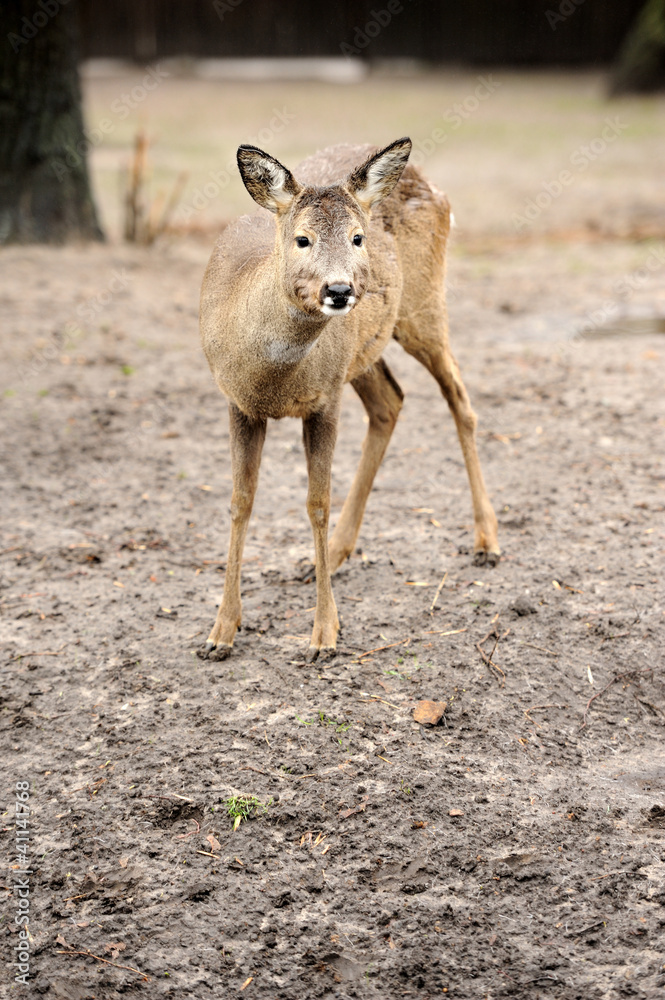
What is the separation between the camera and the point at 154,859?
10.1 feet

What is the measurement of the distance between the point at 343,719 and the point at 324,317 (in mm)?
1502

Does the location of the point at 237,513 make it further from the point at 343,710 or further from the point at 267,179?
the point at 267,179

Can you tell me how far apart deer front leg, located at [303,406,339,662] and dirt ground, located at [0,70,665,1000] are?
0.36 feet

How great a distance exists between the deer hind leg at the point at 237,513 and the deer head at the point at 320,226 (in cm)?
70

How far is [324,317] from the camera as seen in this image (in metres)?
3.47

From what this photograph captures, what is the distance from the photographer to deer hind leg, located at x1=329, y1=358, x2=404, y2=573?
4746 mm

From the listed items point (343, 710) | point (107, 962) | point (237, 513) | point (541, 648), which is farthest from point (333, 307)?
point (107, 962)

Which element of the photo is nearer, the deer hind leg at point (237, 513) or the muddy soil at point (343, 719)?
the muddy soil at point (343, 719)

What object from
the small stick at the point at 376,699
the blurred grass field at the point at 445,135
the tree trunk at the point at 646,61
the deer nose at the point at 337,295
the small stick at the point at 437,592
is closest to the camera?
the deer nose at the point at 337,295

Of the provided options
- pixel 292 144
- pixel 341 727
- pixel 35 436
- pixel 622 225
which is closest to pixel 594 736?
pixel 341 727

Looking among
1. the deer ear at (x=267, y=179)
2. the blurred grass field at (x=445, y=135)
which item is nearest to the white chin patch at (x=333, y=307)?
the deer ear at (x=267, y=179)

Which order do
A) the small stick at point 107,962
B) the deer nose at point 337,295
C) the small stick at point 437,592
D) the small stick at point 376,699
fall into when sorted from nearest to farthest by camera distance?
the small stick at point 107,962
the deer nose at point 337,295
the small stick at point 376,699
the small stick at point 437,592

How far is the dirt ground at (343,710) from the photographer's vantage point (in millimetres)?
2826

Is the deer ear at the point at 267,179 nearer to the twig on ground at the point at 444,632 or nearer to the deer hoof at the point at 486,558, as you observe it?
the twig on ground at the point at 444,632
